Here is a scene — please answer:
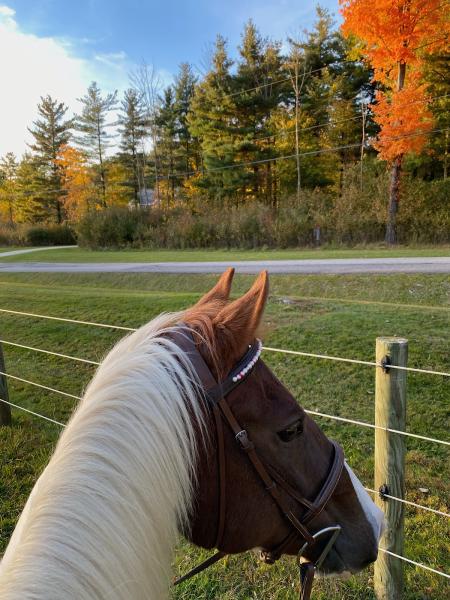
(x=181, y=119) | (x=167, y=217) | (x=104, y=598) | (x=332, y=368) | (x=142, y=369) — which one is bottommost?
(x=332, y=368)

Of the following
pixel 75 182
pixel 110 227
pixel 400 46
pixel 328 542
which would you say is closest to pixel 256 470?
pixel 328 542

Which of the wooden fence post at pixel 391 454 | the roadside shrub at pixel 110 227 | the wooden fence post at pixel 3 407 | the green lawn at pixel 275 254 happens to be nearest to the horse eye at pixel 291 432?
the wooden fence post at pixel 391 454

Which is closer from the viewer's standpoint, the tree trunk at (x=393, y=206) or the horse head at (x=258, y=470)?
the horse head at (x=258, y=470)

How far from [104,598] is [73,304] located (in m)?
8.45

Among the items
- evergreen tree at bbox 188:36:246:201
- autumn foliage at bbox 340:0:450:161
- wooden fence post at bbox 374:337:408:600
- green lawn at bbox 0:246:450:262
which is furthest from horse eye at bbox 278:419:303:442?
evergreen tree at bbox 188:36:246:201

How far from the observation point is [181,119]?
126 ft

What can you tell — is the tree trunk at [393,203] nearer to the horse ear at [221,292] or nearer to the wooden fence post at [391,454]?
the wooden fence post at [391,454]

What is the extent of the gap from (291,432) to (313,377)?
391 centimetres

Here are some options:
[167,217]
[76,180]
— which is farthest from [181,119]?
[167,217]

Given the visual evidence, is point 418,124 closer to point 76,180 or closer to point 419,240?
point 419,240

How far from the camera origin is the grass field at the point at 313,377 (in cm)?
259

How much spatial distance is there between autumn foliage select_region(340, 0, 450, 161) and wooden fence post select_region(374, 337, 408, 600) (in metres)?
18.1

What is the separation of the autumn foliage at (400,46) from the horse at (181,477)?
18773 mm

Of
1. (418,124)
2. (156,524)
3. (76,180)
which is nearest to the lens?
(156,524)
